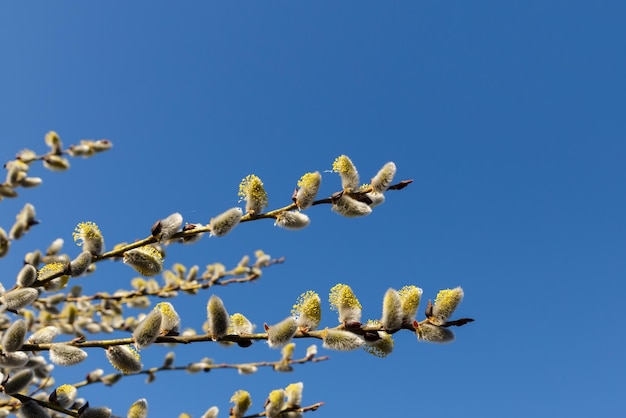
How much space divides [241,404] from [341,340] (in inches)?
23.5

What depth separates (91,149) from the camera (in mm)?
3766

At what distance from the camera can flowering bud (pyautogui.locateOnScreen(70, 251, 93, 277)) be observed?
1.86 metres

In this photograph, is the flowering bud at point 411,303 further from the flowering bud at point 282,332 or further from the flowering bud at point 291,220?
the flowering bud at point 291,220

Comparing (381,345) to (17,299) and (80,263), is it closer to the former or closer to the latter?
(80,263)

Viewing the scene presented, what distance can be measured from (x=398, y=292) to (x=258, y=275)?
9.11ft

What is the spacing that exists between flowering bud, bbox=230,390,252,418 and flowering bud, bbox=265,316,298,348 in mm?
402

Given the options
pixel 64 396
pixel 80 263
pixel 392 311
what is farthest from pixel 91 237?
pixel 392 311

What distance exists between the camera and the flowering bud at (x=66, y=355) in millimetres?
1727

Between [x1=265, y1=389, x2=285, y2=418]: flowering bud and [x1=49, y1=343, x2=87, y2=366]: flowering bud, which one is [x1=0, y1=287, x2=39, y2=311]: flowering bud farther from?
[x1=265, y1=389, x2=285, y2=418]: flowering bud

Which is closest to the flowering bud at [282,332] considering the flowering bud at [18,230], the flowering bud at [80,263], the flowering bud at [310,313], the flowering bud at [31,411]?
the flowering bud at [310,313]

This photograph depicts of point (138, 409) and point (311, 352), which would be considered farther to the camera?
point (311, 352)

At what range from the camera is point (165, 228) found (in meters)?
1.90

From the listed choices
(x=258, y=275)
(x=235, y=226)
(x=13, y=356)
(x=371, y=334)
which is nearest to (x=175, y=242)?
(x=235, y=226)

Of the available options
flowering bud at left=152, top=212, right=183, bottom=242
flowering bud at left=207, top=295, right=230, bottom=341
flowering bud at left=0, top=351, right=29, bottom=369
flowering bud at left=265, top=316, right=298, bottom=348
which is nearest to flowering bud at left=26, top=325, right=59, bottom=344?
flowering bud at left=0, top=351, right=29, bottom=369
